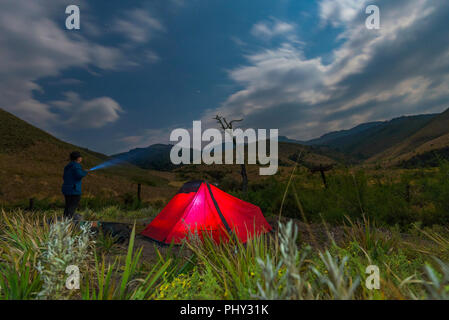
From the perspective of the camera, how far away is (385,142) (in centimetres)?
19988

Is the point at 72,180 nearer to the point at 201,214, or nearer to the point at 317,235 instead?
the point at 201,214

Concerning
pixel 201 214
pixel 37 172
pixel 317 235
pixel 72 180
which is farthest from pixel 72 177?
pixel 37 172

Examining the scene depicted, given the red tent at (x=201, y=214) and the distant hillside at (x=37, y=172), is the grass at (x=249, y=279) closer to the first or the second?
the red tent at (x=201, y=214)

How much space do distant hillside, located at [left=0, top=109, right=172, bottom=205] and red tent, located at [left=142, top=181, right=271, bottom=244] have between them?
2061 cm

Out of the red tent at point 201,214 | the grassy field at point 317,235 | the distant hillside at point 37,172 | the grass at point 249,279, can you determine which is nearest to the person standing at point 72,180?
the grassy field at point 317,235

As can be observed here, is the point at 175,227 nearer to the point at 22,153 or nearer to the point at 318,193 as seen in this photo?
the point at 318,193

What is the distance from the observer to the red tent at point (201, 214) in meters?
6.45

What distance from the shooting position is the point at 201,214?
6.56 metres

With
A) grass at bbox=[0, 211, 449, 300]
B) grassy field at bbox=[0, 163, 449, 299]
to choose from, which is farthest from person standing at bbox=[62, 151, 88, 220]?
grass at bbox=[0, 211, 449, 300]

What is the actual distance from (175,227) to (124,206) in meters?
11.3

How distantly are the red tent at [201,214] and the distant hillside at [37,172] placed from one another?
2061cm

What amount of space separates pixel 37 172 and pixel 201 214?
4521cm

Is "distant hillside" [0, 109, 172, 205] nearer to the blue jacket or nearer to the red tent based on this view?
the blue jacket
